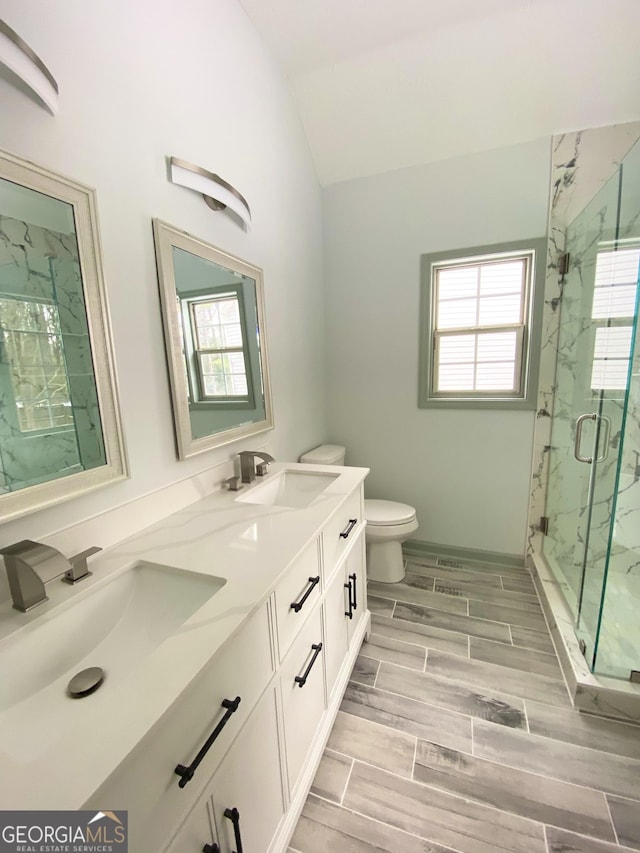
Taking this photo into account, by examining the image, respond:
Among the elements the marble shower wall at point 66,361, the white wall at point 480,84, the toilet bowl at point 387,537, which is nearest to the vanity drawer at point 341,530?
the toilet bowl at point 387,537

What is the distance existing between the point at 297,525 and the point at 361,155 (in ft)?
7.64

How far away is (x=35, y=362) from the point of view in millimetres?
863

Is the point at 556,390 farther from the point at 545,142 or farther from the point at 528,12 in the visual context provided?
the point at 528,12

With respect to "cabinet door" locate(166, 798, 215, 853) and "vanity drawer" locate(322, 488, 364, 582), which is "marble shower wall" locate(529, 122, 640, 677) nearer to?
"vanity drawer" locate(322, 488, 364, 582)

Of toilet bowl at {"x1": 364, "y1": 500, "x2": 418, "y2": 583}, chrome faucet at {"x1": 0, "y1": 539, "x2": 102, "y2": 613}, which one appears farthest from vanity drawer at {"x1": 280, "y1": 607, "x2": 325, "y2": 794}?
toilet bowl at {"x1": 364, "y1": 500, "x2": 418, "y2": 583}

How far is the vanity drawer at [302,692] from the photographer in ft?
3.33

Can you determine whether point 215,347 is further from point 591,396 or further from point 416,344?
point 591,396

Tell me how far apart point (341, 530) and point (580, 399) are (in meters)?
1.59

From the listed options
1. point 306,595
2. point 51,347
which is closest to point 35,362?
point 51,347

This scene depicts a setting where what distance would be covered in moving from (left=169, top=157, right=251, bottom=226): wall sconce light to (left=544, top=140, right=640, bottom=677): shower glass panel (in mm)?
1704

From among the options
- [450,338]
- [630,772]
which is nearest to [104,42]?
[450,338]

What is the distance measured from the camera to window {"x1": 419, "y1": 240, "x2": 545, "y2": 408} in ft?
7.31

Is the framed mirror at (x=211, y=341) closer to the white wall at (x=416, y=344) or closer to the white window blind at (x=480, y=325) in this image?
the white wall at (x=416, y=344)

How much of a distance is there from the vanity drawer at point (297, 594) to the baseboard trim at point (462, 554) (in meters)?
1.68
